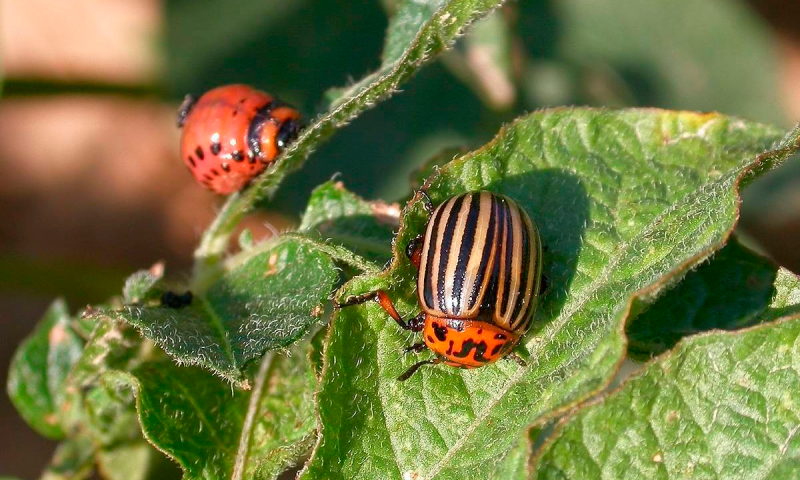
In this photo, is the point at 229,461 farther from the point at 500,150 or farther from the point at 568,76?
the point at 568,76

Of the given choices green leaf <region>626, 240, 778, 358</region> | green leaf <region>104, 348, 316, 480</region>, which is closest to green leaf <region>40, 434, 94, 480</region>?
green leaf <region>104, 348, 316, 480</region>

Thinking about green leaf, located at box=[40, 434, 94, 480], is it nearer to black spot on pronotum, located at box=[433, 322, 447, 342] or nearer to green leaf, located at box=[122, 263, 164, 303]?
green leaf, located at box=[122, 263, 164, 303]

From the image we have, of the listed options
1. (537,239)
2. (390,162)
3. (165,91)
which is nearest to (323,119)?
(537,239)

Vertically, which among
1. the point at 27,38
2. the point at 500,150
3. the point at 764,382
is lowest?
the point at 764,382

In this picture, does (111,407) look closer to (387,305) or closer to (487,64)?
(387,305)

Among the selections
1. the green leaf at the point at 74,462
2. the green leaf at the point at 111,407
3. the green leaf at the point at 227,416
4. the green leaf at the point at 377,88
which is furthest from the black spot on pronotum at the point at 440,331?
the green leaf at the point at 74,462

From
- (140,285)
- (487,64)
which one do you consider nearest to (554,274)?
(140,285)

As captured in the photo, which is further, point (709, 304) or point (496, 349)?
point (709, 304)

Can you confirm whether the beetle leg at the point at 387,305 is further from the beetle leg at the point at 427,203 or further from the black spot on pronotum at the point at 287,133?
the black spot on pronotum at the point at 287,133
